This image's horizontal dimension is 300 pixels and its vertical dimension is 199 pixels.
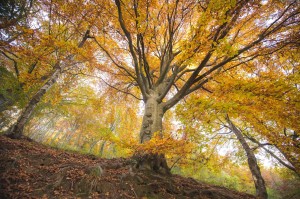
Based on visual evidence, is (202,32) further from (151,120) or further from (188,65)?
(151,120)

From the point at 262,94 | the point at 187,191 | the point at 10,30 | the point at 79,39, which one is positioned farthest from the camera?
the point at 79,39

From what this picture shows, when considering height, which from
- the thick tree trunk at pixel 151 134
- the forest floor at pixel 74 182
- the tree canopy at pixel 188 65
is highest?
the tree canopy at pixel 188 65

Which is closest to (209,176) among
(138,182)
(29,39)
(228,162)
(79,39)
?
(228,162)

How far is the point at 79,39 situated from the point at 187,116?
8692mm

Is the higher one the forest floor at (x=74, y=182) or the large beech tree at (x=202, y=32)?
the large beech tree at (x=202, y=32)

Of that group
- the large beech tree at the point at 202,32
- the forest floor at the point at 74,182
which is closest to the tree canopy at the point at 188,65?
the large beech tree at the point at 202,32

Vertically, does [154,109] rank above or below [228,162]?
above

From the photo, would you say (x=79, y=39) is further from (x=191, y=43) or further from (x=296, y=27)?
(x=296, y=27)

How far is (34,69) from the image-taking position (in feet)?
26.9

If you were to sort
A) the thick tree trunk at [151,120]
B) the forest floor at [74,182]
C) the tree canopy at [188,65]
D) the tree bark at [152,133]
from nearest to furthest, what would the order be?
the forest floor at [74,182], the tree canopy at [188,65], the tree bark at [152,133], the thick tree trunk at [151,120]

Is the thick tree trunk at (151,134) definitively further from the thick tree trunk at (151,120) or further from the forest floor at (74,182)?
the forest floor at (74,182)

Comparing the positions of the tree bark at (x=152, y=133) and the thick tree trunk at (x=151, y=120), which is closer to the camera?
the tree bark at (x=152, y=133)

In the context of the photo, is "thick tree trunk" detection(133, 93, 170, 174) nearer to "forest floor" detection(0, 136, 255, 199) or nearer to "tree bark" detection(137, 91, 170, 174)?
"tree bark" detection(137, 91, 170, 174)

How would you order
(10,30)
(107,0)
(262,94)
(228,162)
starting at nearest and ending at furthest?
(262,94)
(107,0)
(10,30)
(228,162)
